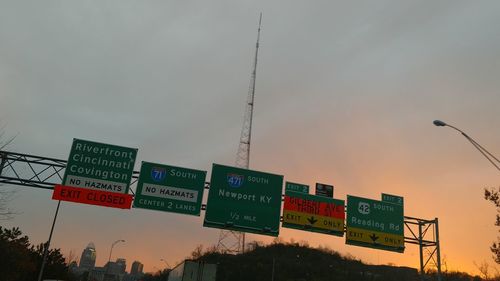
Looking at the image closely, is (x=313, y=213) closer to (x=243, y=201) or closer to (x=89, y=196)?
(x=243, y=201)

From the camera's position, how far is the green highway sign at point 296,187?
27312 mm

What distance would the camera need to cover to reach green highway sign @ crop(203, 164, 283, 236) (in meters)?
25.1

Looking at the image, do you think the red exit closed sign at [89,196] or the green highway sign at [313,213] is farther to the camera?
the green highway sign at [313,213]

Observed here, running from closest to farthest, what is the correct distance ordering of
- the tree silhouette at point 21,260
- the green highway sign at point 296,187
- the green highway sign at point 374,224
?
1. the green highway sign at point 296,187
2. the green highway sign at point 374,224
3. the tree silhouette at point 21,260

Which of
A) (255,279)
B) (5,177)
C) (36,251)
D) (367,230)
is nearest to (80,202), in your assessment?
(5,177)

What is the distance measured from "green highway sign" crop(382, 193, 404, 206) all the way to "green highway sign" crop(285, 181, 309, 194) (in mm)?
5410

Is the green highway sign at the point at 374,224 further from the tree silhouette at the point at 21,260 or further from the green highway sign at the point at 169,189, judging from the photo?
the tree silhouette at the point at 21,260

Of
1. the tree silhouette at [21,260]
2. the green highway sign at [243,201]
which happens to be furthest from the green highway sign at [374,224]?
the tree silhouette at [21,260]

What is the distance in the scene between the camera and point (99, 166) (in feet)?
78.9

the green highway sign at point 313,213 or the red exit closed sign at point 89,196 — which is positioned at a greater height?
the green highway sign at point 313,213

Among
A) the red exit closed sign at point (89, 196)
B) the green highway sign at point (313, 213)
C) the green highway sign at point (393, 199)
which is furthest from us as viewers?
the green highway sign at point (393, 199)

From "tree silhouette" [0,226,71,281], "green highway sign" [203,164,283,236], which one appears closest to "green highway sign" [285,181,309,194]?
"green highway sign" [203,164,283,236]

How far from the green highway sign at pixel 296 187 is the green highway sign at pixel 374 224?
2.92m

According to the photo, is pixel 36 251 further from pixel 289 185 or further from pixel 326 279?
pixel 326 279
